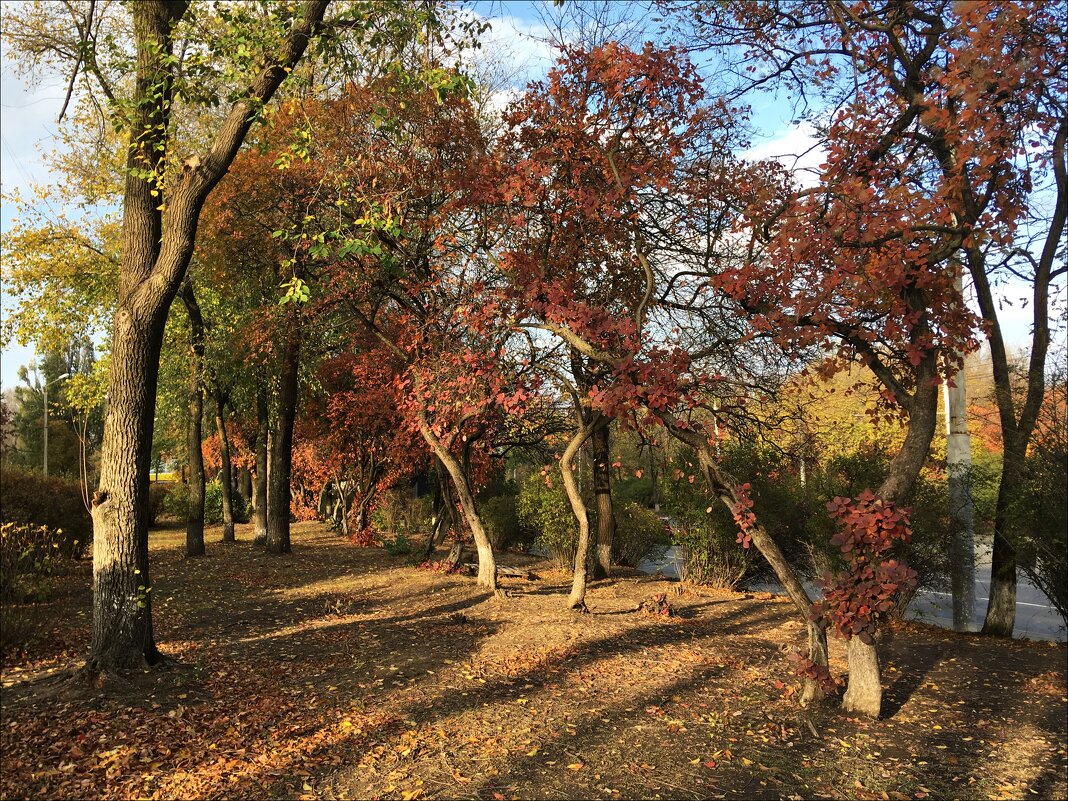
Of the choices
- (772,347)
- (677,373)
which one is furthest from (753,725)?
(772,347)

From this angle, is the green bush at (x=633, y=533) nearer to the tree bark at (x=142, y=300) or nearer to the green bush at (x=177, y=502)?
the tree bark at (x=142, y=300)

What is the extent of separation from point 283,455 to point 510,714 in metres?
9.72

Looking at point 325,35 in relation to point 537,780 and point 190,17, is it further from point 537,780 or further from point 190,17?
point 537,780

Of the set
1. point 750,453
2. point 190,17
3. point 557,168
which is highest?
point 190,17

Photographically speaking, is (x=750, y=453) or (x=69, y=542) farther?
(x=69, y=542)

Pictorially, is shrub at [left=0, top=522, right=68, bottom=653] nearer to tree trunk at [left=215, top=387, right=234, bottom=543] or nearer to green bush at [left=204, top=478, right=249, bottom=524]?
tree trunk at [left=215, top=387, right=234, bottom=543]

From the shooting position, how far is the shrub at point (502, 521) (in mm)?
15719

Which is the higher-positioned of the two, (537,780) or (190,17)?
(190,17)

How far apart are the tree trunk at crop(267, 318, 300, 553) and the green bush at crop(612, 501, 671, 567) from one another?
6.12m

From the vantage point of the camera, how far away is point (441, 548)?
15258 mm

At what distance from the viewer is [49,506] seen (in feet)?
35.4

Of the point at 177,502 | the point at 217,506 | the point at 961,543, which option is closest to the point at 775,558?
the point at 961,543

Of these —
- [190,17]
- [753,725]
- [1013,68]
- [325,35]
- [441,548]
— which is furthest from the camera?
[441,548]

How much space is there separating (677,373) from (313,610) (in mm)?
5360
